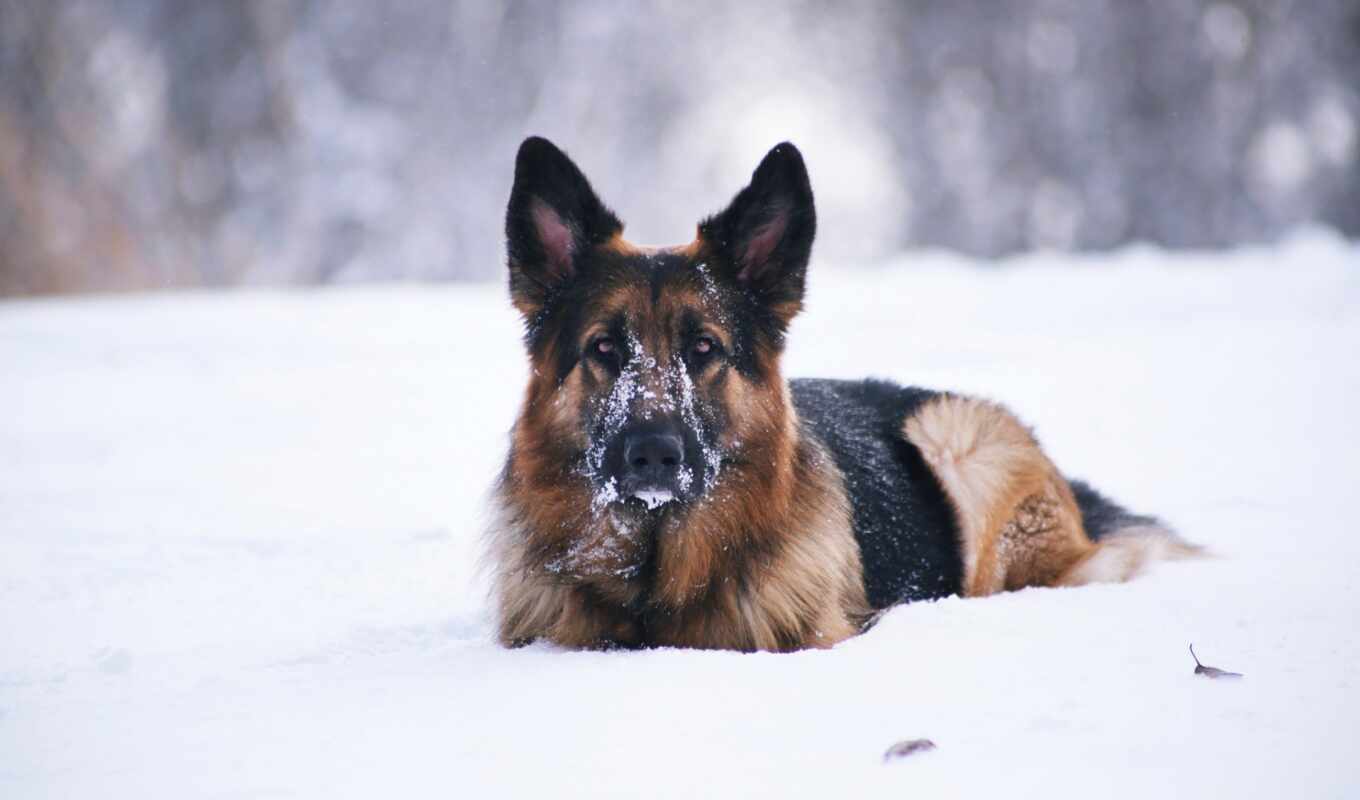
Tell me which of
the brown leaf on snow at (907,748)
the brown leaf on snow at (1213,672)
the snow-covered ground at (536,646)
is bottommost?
the snow-covered ground at (536,646)

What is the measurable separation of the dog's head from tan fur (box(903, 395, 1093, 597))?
1374 millimetres

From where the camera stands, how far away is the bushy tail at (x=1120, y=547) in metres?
4.84

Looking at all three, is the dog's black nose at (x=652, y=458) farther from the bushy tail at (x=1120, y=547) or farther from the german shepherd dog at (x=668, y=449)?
the bushy tail at (x=1120, y=547)

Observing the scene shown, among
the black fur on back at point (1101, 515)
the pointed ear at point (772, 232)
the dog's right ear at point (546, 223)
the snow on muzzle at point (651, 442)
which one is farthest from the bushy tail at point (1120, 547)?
the dog's right ear at point (546, 223)

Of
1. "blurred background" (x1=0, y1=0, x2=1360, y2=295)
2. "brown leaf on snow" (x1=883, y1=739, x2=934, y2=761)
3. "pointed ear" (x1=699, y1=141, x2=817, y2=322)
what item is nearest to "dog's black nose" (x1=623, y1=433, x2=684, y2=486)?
"pointed ear" (x1=699, y1=141, x2=817, y2=322)

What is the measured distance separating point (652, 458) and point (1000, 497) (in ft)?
7.19

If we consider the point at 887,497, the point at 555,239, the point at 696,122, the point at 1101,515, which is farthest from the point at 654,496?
the point at 696,122

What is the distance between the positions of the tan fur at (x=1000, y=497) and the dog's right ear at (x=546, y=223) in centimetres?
203

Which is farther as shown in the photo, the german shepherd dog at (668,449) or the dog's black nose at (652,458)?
the german shepherd dog at (668,449)

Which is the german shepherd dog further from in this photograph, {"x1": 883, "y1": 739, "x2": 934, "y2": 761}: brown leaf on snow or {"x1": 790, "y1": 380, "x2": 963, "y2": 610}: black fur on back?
{"x1": 883, "y1": 739, "x2": 934, "y2": 761}: brown leaf on snow

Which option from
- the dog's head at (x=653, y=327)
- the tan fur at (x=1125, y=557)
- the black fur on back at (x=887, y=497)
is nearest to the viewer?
the dog's head at (x=653, y=327)

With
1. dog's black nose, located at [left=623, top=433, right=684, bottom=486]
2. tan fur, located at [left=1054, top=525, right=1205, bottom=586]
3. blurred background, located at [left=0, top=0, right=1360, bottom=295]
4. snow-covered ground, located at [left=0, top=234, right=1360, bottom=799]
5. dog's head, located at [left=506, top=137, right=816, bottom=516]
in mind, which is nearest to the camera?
snow-covered ground, located at [left=0, top=234, right=1360, bottom=799]

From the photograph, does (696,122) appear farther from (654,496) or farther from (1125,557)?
(654,496)

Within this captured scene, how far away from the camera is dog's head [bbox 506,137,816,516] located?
3.79m
